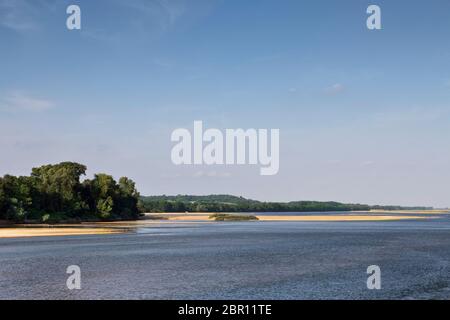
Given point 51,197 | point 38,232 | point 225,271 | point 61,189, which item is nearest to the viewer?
point 225,271

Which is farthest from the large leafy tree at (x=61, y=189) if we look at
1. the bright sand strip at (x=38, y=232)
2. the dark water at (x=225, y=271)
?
the dark water at (x=225, y=271)

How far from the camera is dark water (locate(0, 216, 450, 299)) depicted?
4125 cm

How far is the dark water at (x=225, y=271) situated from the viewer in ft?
135

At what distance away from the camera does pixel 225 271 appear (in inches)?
2125

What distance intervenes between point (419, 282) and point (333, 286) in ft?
28.5

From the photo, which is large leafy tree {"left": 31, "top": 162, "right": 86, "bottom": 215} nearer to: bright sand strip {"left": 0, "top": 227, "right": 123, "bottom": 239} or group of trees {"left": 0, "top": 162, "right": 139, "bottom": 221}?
group of trees {"left": 0, "top": 162, "right": 139, "bottom": 221}

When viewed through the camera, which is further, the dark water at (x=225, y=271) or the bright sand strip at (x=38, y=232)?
the bright sand strip at (x=38, y=232)

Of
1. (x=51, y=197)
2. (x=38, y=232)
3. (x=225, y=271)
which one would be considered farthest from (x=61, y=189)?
(x=225, y=271)

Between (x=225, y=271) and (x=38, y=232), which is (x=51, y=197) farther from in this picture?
(x=225, y=271)

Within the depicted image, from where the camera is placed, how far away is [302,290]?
138 ft

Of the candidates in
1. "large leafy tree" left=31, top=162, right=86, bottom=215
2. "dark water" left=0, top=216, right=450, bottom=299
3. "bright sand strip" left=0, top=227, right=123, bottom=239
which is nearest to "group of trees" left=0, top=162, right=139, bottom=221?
"large leafy tree" left=31, top=162, right=86, bottom=215

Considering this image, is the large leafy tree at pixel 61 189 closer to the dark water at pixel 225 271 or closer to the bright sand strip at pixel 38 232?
the bright sand strip at pixel 38 232
